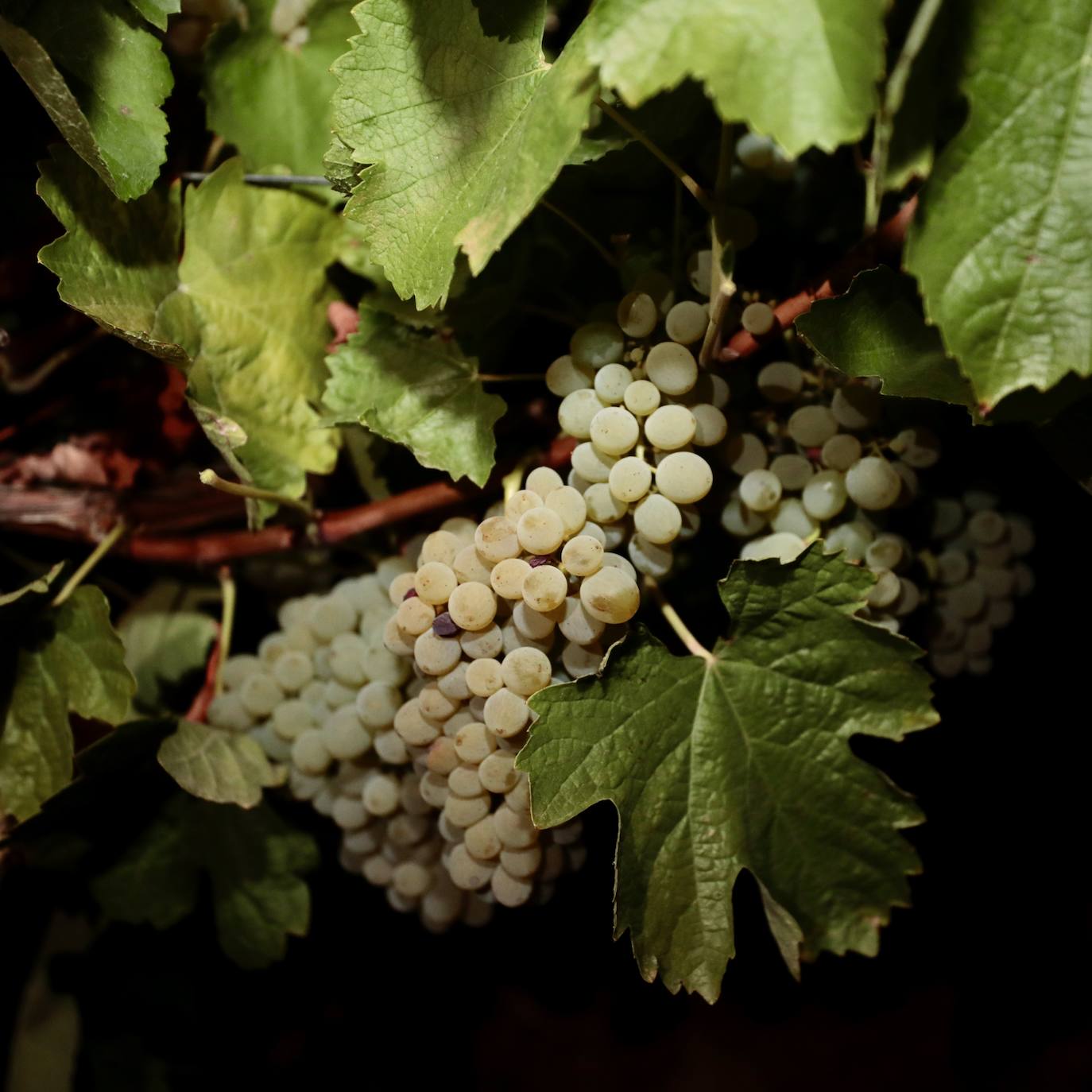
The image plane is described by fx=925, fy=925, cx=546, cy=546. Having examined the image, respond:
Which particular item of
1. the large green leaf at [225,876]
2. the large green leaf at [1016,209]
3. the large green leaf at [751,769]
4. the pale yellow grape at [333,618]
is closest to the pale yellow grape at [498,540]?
the large green leaf at [751,769]

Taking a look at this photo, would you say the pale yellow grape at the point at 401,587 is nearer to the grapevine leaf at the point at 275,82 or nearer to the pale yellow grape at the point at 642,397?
the pale yellow grape at the point at 642,397

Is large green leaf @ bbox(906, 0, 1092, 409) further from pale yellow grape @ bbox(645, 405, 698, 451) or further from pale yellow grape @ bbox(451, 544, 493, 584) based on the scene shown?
pale yellow grape @ bbox(451, 544, 493, 584)

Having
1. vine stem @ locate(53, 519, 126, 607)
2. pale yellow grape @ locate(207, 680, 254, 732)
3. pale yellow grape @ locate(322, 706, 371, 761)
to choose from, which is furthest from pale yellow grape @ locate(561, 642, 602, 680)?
vine stem @ locate(53, 519, 126, 607)

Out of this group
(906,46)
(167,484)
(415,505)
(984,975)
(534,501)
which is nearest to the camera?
(906,46)

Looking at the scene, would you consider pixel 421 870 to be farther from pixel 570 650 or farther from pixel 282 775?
pixel 570 650

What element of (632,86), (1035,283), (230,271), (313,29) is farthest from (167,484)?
(1035,283)
